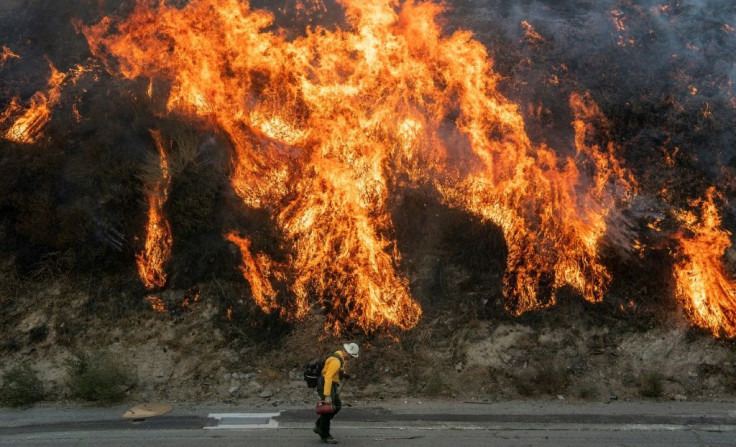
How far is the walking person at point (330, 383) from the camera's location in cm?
725

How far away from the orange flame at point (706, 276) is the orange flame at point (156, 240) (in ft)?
29.4

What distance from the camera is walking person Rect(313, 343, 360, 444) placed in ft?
23.8

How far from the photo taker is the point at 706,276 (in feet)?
31.7

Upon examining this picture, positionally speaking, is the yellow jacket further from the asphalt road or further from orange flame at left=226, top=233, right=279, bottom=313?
orange flame at left=226, top=233, right=279, bottom=313

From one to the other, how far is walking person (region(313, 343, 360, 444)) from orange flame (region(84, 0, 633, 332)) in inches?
99.0

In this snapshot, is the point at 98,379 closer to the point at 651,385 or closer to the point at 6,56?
the point at 651,385

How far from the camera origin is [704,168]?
1065cm

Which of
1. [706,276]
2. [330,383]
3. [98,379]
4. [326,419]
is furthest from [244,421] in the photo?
[706,276]

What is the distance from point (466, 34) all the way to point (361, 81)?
266 cm

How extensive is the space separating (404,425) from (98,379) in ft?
15.2

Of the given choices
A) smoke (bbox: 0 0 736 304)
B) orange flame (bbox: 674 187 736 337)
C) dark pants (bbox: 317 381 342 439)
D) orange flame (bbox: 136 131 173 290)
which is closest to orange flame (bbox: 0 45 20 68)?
smoke (bbox: 0 0 736 304)

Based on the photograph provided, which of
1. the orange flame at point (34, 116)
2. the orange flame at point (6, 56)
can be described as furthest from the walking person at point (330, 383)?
the orange flame at point (6, 56)

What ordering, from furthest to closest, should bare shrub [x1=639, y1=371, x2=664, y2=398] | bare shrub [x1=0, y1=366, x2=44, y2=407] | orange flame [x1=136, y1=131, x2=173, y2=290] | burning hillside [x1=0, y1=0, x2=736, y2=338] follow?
orange flame [x1=136, y1=131, x2=173, y2=290] < burning hillside [x1=0, y1=0, x2=736, y2=338] < bare shrub [x1=0, y1=366, x2=44, y2=407] < bare shrub [x1=639, y1=371, x2=664, y2=398]

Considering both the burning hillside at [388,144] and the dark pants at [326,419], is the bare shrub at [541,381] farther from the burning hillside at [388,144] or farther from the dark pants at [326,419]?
the dark pants at [326,419]
